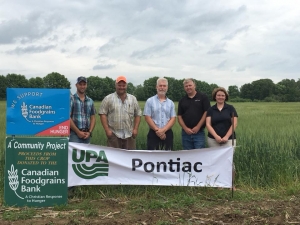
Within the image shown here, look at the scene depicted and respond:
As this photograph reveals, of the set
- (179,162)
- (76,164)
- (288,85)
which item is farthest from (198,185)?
(288,85)

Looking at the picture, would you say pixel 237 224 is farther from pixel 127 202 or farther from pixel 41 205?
pixel 41 205

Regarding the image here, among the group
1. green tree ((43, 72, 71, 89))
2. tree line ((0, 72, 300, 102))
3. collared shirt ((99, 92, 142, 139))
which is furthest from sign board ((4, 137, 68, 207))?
green tree ((43, 72, 71, 89))

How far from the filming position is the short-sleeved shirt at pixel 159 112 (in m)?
6.25

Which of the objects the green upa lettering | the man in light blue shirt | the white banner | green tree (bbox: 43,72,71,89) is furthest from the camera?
green tree (bbox: 43,72,71,89)

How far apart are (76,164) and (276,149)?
417 centimetres

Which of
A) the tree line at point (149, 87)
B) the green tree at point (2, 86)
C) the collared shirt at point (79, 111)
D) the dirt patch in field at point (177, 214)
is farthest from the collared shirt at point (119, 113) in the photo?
the green tree at point (2, 86)

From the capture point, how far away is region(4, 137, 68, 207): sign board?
5.27 m

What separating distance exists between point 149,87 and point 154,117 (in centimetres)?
2076

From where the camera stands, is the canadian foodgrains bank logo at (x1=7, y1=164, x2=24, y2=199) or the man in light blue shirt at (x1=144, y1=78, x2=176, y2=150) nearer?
the canadian foodgrains bank logo at (x1=7, y1=164, x2=24, y2=199)

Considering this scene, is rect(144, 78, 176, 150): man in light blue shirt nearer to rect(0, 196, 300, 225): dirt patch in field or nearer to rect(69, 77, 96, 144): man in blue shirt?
rect(69, 77, 96, 144): man in blue shirt

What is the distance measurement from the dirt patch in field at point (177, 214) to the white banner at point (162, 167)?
539 mm

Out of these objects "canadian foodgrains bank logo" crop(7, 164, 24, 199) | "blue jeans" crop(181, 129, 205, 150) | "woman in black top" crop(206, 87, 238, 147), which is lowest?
"canadian foodgrains bank logo" crop(7, 164, 24, 199)

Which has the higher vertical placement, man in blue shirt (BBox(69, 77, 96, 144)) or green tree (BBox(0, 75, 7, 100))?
green tree (BBox(0, 75, 7, 100))

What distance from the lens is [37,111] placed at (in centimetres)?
532
